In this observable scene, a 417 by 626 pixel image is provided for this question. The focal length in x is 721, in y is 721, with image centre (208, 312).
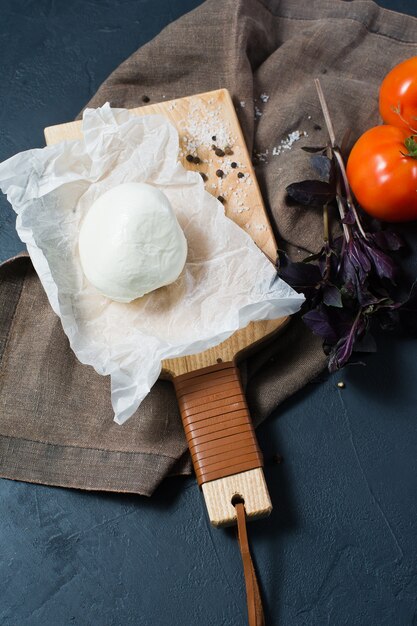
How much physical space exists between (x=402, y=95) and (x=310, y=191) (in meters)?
0.25

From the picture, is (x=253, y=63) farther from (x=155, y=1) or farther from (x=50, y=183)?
(x=50, y=183)

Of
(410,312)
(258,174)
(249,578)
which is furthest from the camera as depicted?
(258,174)

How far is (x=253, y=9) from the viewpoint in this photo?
4.98ft

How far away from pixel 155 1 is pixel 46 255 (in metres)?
0.71

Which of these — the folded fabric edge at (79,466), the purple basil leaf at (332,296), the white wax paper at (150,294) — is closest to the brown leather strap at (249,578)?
the folded fabric edge at (79,466)

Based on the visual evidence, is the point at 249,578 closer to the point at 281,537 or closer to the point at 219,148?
the point at 281,537

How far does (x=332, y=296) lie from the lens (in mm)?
1274

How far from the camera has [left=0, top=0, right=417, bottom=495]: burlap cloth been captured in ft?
4.30

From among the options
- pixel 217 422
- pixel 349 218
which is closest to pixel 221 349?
pixel 217 422

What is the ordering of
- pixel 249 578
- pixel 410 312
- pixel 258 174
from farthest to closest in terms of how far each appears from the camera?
pixel 258 174
pixel 410 312
pixel 249 578

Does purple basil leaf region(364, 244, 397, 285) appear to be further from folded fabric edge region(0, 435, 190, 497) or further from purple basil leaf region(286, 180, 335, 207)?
folded fabric edge region(0, 435, 190, 497)

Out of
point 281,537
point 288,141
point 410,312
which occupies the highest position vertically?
point 288,141

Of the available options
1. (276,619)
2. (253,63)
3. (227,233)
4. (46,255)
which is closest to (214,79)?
(253,63)

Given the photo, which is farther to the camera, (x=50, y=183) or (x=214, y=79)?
(x=214, y=79)
